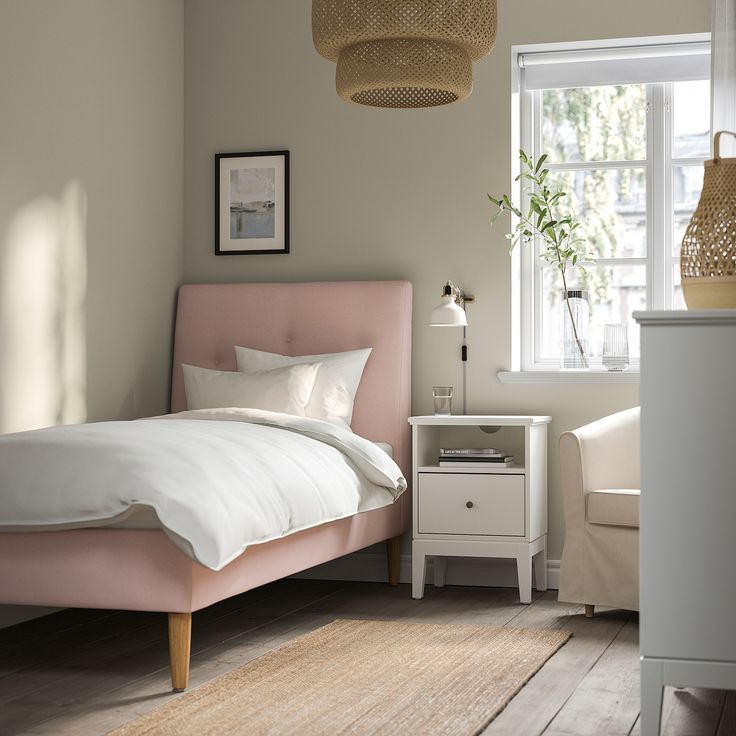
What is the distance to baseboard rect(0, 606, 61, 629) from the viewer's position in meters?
3.57

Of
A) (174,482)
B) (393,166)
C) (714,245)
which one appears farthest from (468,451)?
(714,245)

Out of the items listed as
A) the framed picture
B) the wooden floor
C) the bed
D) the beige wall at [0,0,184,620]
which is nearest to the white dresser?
the wooden floor

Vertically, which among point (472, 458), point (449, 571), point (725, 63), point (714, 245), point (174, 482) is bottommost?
point (449, 571)

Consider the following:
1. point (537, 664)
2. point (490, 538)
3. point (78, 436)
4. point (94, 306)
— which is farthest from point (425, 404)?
point (78, 436)

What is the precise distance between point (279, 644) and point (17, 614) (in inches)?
38.7

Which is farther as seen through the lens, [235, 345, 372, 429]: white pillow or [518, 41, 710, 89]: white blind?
[518, 41, 710, 89]: white blind

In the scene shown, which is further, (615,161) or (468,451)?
(615,161)

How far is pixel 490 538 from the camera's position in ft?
13.4

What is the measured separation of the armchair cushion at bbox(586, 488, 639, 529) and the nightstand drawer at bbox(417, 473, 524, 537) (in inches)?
16.2

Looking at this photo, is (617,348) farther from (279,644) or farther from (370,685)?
(370,685)

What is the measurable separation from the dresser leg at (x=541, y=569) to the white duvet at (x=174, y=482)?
4.30 ft

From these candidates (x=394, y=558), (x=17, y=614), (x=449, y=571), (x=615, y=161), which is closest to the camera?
(x=17, y=614)

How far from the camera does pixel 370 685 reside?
2750 millimetres

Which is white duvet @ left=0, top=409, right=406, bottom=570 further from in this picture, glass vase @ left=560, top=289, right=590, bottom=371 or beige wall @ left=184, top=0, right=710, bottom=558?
glass vase @ left=560, top=289, right=590, bottom=371
